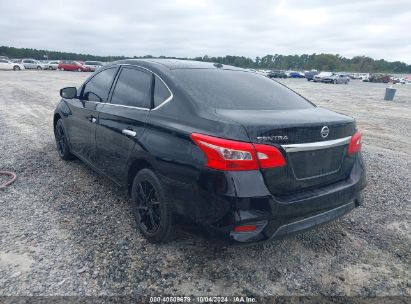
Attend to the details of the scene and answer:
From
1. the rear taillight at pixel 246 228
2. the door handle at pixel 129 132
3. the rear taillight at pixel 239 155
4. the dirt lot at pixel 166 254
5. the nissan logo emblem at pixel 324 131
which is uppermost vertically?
the nissan logo emblem at pixel 324 131

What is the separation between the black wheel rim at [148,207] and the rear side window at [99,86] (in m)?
1.42

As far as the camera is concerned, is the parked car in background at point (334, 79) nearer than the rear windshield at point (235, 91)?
No

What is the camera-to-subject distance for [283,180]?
97.5 inches

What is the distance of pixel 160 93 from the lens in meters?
3.11

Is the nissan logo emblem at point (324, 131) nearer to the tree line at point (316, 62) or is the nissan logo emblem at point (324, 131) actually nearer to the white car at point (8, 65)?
the white car at point (8, 65)

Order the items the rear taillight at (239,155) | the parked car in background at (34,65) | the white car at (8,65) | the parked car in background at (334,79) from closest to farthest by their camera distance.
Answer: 1. the rear taillight at (239,155)
2. the white car at (8,65)
3. the parked car in background at (334,79)
4. the parked car in background at (34,65)

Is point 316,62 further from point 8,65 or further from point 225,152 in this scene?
point 225,152

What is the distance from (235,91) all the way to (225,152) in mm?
1027

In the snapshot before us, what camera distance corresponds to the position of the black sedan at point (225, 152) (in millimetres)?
2379

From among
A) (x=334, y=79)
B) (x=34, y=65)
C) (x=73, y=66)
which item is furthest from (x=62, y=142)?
(x=34, y=65)

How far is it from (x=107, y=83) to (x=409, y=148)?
7.02 meters

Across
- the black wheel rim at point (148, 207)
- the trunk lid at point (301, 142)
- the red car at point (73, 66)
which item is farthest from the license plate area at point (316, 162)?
the red car at point (73, 66)

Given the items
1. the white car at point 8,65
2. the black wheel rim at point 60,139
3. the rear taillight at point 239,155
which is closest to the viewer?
the rear taillight at point 239,155

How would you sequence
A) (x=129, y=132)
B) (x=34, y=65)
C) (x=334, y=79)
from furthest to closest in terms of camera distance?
(x=34, y=65) → (x=334, y=79) → (x=129, y=132)
